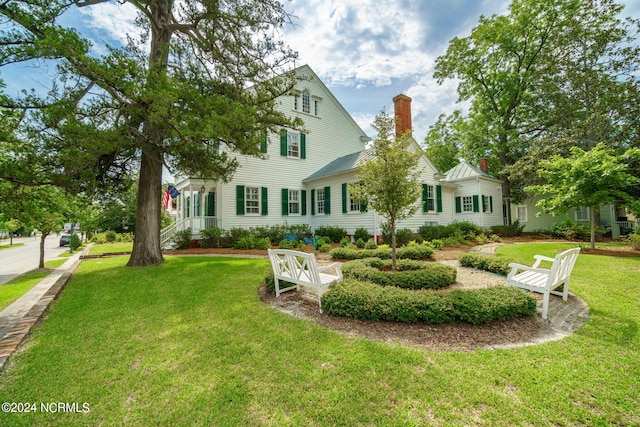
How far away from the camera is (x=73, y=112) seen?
6.12 metres

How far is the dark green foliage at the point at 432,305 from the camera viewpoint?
3617 millimetres

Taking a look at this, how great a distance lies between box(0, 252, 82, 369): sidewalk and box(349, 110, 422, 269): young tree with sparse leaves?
20.3ft

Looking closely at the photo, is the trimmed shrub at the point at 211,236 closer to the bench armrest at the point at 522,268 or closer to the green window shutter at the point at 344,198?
the green window shutter at the point at 344,198

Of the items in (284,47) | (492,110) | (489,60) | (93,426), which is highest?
(489,60)

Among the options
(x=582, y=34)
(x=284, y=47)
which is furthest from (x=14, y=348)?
(x=582, y=34)

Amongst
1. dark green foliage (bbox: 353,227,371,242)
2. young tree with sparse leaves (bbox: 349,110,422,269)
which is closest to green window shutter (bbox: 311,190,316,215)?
dark green foliage (bbox: 353,227,371,242)

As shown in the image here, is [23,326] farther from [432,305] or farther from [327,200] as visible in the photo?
[327,200]

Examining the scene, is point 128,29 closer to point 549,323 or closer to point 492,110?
point 549,323

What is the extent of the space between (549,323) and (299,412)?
391 cm

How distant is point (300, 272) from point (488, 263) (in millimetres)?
5361

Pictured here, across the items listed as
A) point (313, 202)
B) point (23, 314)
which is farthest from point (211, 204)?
point (23, 314)

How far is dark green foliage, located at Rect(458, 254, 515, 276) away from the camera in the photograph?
644 cm

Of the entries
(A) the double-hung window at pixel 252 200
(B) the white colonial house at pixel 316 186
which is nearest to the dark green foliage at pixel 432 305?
(B) the white colonial house at pixel 316 186

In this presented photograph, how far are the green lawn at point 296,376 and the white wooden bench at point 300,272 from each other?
2.34 feet
